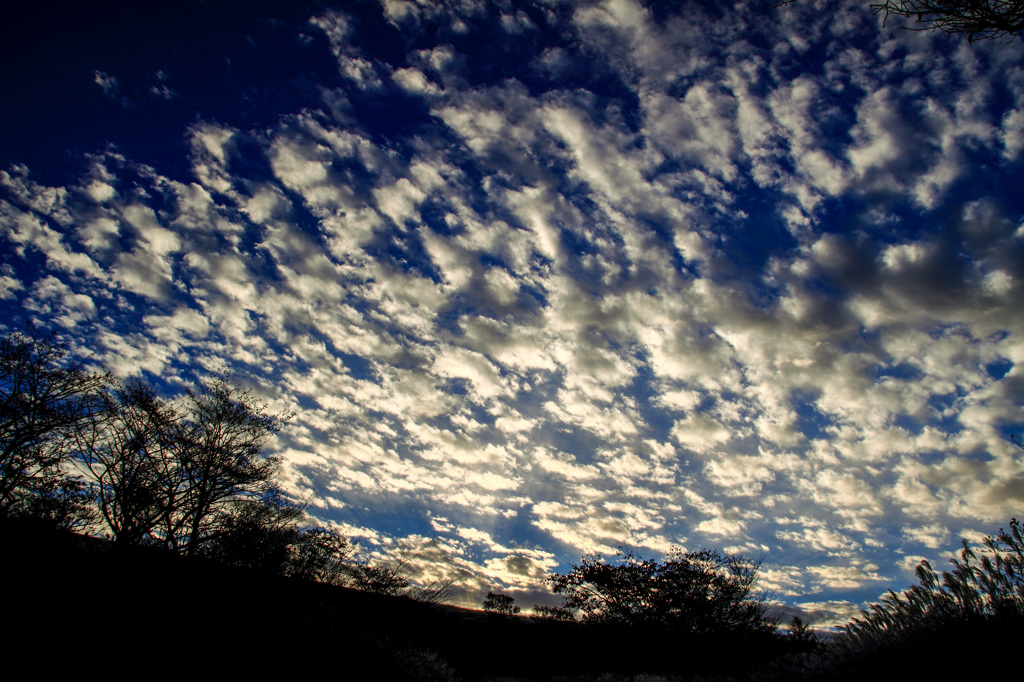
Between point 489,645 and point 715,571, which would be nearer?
point 489,645

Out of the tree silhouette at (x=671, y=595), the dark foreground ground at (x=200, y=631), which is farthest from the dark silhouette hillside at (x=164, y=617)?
the tree silhouette at (x=671, y=595)

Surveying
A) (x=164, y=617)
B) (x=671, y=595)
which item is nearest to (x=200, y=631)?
(x=164, y=617)

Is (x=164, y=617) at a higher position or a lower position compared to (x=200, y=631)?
higher

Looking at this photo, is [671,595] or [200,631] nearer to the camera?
[200,631]

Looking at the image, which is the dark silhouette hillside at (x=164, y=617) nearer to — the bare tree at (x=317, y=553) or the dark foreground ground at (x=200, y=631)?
the dark foreground ground at (x=200, y=631)

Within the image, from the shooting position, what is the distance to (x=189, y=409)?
72.4ft

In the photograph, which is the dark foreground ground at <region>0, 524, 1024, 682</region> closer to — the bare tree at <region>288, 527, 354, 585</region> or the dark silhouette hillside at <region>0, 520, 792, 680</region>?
the dark silhouette hillside at <region>0, 520, 792, 680</region>

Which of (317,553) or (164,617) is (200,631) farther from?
(317,553)

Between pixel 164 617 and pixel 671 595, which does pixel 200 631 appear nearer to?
pixel 164 617

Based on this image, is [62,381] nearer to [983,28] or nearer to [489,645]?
[489,645]

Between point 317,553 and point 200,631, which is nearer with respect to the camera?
point 200,631

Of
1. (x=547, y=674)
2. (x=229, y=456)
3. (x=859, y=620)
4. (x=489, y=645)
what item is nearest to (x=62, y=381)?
(x=229, y=456)

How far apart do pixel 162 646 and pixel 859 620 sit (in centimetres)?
1484

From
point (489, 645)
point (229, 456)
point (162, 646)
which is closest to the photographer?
point (162, 646)
